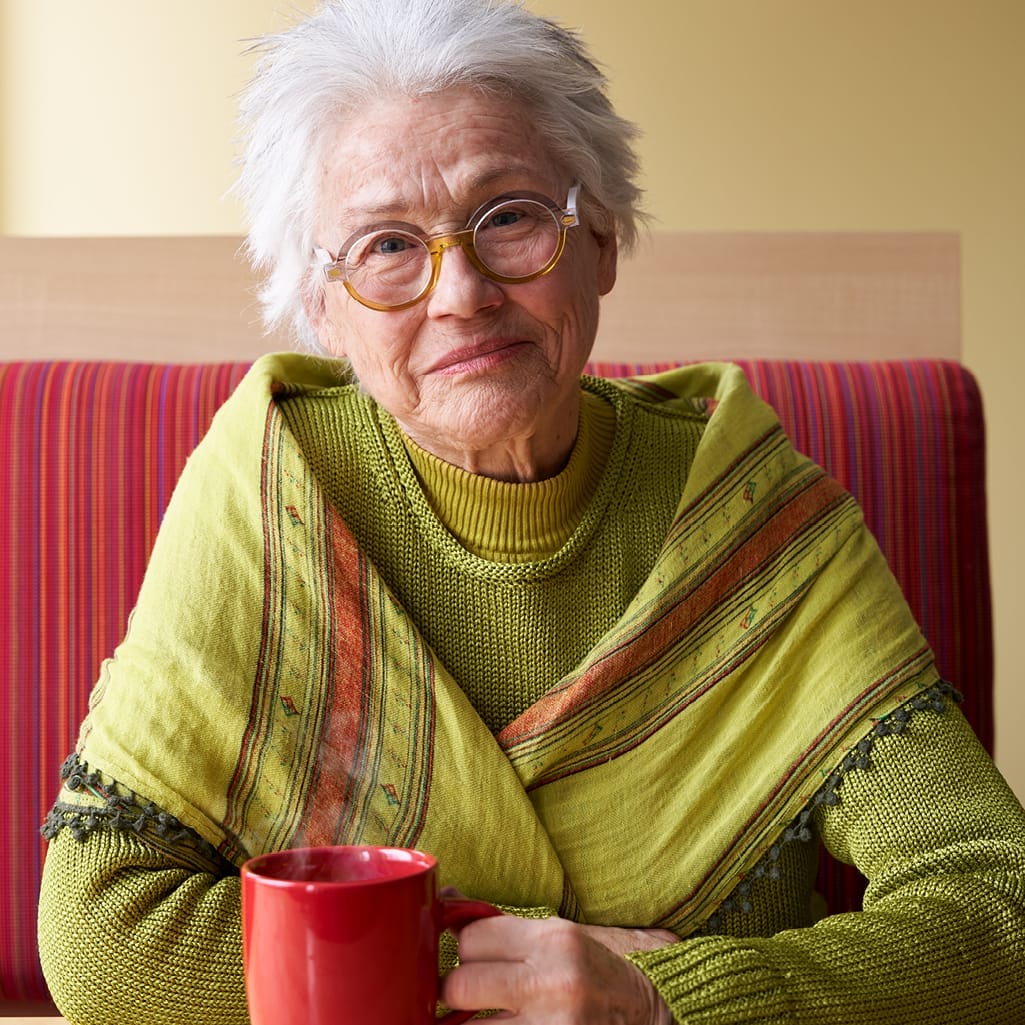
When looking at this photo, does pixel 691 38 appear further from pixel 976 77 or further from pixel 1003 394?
pixel 1003 394

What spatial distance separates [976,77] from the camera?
134 inches

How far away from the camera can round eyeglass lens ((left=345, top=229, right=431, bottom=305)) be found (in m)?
1.14

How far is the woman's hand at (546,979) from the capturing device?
748mm

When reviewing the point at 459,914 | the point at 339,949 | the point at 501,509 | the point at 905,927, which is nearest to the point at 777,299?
the point at 501,509

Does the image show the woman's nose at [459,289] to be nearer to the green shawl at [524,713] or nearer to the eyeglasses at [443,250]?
the eyeglasses at [443,250]

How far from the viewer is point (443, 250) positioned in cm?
114

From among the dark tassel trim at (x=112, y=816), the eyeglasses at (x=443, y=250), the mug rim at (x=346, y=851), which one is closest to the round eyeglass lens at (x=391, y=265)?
the eyeglasses at (x=443, y=250)

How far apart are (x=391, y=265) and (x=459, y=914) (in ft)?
2.05

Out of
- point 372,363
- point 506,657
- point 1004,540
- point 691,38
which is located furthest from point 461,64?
point 1004,540

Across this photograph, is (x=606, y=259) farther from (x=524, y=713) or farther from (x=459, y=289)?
(x=524, y=713)

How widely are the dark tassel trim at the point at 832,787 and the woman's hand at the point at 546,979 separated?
1.17 feet

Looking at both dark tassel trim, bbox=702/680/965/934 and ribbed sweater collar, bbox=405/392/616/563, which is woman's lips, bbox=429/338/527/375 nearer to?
ribbed sweater collar, bbox=405/392/616/563

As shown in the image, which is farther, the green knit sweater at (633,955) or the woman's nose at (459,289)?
the woman's nose at (459,289)

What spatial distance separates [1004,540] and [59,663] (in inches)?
102
